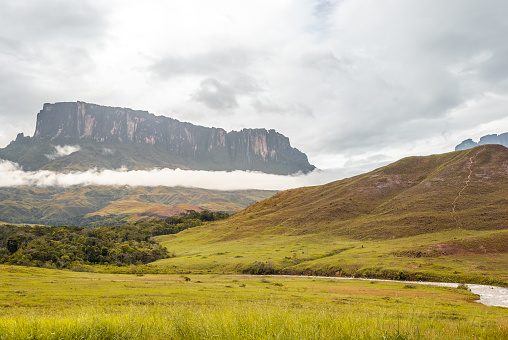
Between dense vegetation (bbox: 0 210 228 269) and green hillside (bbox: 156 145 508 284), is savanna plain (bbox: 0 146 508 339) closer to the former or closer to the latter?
green hillside (bbox: 156 145 508 284)

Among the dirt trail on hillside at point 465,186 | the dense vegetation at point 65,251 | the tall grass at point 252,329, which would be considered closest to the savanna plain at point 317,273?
the tall grass at point 252,329

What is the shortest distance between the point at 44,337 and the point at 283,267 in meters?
83.6

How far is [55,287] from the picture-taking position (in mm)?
45500

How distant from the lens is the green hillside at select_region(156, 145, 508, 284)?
7700 centimetres

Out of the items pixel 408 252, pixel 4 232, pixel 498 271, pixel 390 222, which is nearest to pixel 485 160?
pixel 390 222

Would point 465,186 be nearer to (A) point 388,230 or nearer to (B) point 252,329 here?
(A) point 388,230

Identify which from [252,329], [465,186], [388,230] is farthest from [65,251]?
[465,186]

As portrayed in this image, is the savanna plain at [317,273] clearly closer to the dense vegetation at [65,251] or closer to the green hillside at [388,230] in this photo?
the green hillside at [388,230]

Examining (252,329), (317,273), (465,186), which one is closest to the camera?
(252,329)

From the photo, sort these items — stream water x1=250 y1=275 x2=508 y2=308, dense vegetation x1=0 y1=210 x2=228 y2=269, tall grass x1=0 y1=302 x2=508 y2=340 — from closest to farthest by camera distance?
tall grass x1=0 y1=302 x2=508 y2=340, stream water x1=250 y1=275 x2=508 y2=308, dense vegetation x1=0 y1=210 x2=228 y2=269

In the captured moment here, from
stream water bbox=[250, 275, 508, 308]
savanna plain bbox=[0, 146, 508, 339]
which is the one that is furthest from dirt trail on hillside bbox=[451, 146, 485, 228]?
stream water bbox=[250, 275, 508, 308]

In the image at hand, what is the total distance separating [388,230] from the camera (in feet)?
391

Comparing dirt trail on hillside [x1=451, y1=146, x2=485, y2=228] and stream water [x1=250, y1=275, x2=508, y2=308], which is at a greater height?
dirt trail on hillside [x1=451, y1=146, x2=485, y2=228]

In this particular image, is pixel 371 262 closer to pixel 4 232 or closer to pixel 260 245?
pixel 260 245
